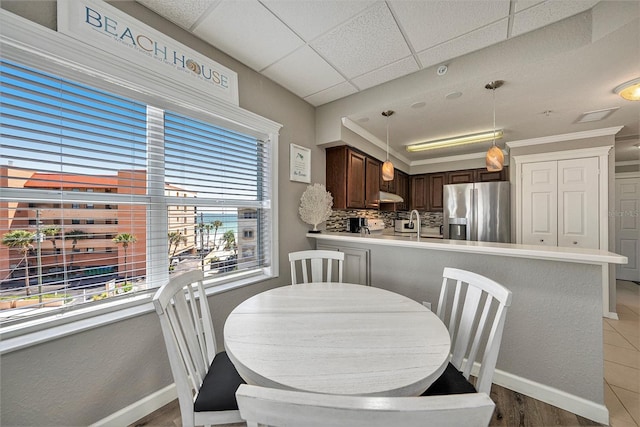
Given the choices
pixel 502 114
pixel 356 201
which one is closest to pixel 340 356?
pixel 356 201

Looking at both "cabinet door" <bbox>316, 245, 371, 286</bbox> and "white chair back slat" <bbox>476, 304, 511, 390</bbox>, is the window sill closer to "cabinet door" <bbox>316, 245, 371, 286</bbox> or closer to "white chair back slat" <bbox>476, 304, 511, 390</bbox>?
"cabinet door" <bbox>316, 245, 371, 286</bbox>

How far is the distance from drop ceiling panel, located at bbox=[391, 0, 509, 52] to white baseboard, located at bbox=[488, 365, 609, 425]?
2.52 metres

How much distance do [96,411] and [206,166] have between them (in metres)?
1.66

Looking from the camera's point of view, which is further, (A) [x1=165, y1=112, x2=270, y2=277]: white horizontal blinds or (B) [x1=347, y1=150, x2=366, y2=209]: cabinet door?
(B) [x1=347, y1=150, x2=366, y2=209]: cabinet door

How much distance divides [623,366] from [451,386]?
2255 millimetres

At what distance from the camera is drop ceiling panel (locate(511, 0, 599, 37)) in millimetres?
1477

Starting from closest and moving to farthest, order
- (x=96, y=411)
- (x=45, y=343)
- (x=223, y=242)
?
(x=45, y=343)
(x=96, y=411)
(x=223, y=242)

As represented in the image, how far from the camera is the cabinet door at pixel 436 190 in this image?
4664mm

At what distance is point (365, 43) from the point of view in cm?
183

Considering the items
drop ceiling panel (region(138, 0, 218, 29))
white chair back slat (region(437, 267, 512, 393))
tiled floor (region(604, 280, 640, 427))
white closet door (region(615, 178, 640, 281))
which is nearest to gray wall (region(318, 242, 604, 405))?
tiled floor (region(604, 280, 640, 427))

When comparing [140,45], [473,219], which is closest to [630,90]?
[473,219]

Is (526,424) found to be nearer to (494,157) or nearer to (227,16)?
(494,157)

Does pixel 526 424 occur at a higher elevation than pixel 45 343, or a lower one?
lower

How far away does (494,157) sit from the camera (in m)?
2.01
